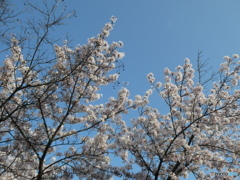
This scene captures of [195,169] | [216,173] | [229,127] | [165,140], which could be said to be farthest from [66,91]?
[229,127]

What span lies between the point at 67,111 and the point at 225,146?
299 inches

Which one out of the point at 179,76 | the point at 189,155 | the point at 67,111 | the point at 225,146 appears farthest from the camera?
the point at 179,76

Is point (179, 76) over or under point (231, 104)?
over

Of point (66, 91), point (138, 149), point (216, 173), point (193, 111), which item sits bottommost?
point (216, 173)

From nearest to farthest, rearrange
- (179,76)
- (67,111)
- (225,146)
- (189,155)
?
(189,155) < (67,111) < (225,146) < (179,76)

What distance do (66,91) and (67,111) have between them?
0.97 metres

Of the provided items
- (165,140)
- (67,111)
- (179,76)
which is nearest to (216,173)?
(165,140)

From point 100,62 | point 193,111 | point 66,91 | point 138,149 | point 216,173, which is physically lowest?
point 216,173

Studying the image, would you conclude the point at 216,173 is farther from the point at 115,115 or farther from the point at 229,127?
the point at 115,115

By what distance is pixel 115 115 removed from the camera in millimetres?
12000

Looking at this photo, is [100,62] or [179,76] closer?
[100,62]

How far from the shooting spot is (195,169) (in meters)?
11.4

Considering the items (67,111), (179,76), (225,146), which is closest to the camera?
(67,111)

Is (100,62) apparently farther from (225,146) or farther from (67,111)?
(225,146)
